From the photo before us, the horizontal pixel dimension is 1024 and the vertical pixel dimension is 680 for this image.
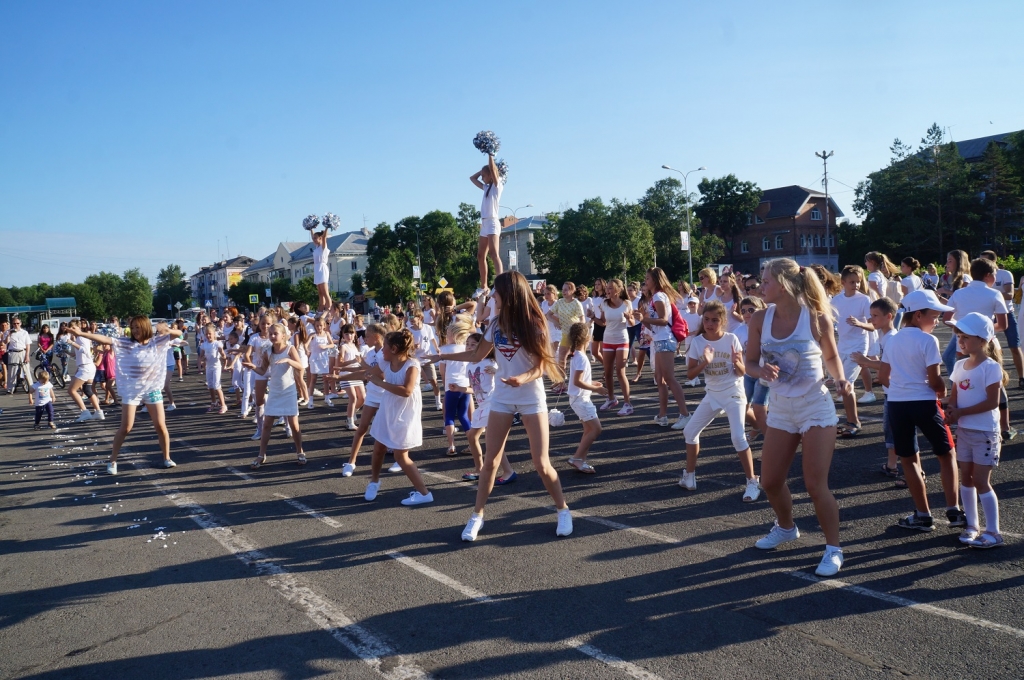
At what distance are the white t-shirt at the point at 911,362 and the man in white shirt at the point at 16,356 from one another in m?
22.3

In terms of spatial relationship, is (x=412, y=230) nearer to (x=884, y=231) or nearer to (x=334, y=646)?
(x=884, y=231)

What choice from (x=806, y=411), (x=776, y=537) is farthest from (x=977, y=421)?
(x=776, y=537)

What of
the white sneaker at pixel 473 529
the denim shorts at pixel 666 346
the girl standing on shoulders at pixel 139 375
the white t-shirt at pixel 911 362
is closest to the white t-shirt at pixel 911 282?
the denim shorts at pixel 666 346

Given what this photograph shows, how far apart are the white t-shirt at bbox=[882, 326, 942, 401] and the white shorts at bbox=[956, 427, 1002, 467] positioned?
353mm

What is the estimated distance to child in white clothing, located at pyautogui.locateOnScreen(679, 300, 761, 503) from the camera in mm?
6223

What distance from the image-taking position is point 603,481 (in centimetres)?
719

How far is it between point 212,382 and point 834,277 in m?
11.8

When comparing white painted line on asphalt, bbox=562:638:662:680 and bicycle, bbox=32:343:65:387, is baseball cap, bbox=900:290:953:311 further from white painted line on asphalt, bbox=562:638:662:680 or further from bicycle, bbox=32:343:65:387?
bicycle, bbox=32:343:65:387

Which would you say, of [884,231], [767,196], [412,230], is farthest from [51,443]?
[767,196]

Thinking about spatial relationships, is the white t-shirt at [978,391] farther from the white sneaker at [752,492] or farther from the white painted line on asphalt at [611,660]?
the white painted line on asphalt at [611,660]

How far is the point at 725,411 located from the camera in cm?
636

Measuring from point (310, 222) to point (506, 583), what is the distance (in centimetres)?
873

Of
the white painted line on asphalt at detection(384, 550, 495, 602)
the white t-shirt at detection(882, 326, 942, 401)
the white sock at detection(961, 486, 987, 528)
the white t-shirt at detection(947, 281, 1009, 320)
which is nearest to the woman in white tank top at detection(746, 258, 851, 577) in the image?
the white t-shirt at detection(882, 326, 942, 401)

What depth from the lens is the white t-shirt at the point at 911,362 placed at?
496 centimetres
